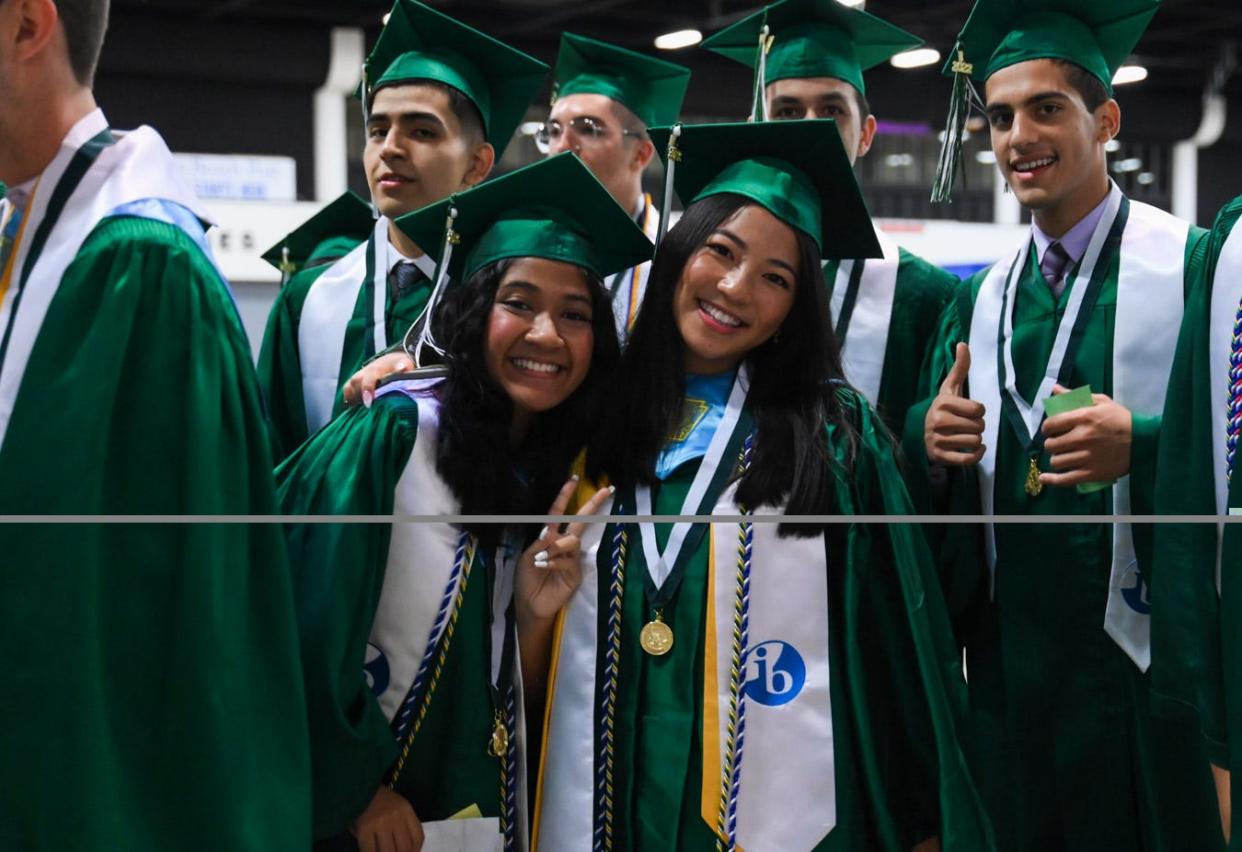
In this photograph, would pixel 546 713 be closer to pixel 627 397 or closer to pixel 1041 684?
pixel 627 397

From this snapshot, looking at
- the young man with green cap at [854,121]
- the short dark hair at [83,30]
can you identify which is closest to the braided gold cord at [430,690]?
the short dark hair at [83,30]

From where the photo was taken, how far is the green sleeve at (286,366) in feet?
10.9

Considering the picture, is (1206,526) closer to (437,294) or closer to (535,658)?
(535,658)

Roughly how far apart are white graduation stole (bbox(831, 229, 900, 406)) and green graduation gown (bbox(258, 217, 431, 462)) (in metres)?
0.89

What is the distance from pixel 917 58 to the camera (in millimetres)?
10617

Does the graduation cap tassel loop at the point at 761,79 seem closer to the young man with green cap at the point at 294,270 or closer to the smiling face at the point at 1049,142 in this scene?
the smiling face at the point at 1049,142

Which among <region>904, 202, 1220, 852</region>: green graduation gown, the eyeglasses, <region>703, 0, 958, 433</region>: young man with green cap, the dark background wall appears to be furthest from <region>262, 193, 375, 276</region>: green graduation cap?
the dark background wall

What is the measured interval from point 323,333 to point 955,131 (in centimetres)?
140

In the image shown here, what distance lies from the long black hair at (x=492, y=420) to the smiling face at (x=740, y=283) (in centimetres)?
15

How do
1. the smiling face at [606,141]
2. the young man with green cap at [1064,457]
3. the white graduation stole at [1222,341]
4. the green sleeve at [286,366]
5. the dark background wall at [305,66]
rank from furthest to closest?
the dark background wall at [305,66] → the smiling face at [606,141] → the green sleeve at [286,366] → the young man with green cap at [1064,457] → the white graduation stole at [1222,341]

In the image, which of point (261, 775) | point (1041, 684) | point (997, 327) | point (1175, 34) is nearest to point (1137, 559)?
point (1041, 684)

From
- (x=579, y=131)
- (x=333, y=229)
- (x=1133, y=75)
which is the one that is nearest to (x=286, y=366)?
(x=333, y=229)

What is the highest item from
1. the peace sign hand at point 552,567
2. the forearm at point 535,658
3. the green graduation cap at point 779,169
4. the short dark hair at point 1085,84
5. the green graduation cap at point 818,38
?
the green graduation cap at point 818,38

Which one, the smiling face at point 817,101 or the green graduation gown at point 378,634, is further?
the smiling face at point 817,101
